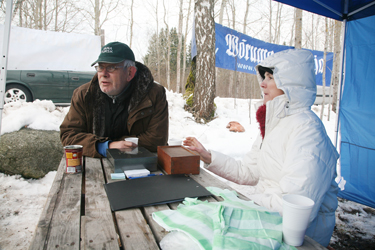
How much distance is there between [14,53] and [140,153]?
655 centimetres

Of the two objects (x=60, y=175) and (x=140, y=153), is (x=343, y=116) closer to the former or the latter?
(x=140, y=153)

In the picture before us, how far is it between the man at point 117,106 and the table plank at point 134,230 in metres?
1.22

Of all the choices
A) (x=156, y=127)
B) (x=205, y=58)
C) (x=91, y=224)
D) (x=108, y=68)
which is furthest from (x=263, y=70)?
(x=205, y=58)

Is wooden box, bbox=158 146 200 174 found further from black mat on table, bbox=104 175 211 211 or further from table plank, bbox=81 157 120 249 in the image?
table plank, bbox=81 157 120 249

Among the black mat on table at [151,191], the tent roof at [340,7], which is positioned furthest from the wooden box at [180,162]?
the tent roof at [340,7]

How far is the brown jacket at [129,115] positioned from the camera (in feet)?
8.25

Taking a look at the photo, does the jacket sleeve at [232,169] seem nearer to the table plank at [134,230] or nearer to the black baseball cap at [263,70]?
the black baseball cap at [263,70]

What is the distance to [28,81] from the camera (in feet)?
23.3

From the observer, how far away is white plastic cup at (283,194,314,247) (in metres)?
0.87

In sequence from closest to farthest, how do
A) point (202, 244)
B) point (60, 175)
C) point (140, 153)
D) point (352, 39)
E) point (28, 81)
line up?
point (202, 244)
point (60, 175)
point (140, 153)
point (352, 39)
point (28, 81)

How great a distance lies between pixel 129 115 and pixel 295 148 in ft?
5.58

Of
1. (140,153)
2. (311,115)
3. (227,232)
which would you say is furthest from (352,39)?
(227,232)

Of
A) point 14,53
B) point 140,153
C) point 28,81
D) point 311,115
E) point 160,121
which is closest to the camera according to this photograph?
point 311,115

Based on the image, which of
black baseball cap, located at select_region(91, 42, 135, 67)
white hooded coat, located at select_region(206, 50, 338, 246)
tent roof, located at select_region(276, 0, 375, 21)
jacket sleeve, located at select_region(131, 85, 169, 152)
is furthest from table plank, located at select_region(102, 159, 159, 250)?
tent roof, located at select_region(276, 0, 375, 21)
